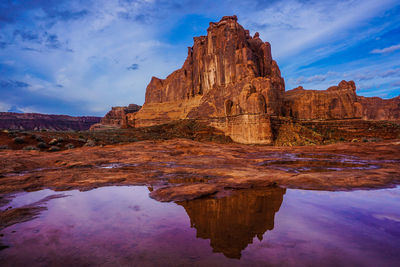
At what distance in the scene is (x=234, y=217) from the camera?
331cm

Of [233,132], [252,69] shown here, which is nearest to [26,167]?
[233,132]

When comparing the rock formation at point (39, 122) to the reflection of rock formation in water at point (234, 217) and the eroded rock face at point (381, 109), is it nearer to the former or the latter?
the reflection of rock formation in water at point (234, 217)

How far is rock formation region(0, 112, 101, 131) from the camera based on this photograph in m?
110

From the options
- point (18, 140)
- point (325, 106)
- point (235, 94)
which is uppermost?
point (235, 94)

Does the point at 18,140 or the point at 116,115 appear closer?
the point at 18,140

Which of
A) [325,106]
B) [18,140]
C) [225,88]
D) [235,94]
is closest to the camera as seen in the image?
[18,140]

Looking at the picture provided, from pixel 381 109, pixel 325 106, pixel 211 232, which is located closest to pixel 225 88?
pixel 325 106

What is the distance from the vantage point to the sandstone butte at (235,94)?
30875 mm

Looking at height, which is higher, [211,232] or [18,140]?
[18,140]

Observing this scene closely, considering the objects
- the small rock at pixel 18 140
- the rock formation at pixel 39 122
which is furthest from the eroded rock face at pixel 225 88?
the rock formation at pixel 39 122

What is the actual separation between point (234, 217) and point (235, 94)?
3674 cm

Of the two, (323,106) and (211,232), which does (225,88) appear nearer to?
(323,106)

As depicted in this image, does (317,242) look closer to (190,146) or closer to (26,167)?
(26,167)

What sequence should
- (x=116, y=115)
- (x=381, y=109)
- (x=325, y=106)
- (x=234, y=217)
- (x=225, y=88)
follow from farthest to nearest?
(x=116, y=115), (x=381, y=109), (x=225, y=88), (x=325, y=106), (x=234, y=217)
